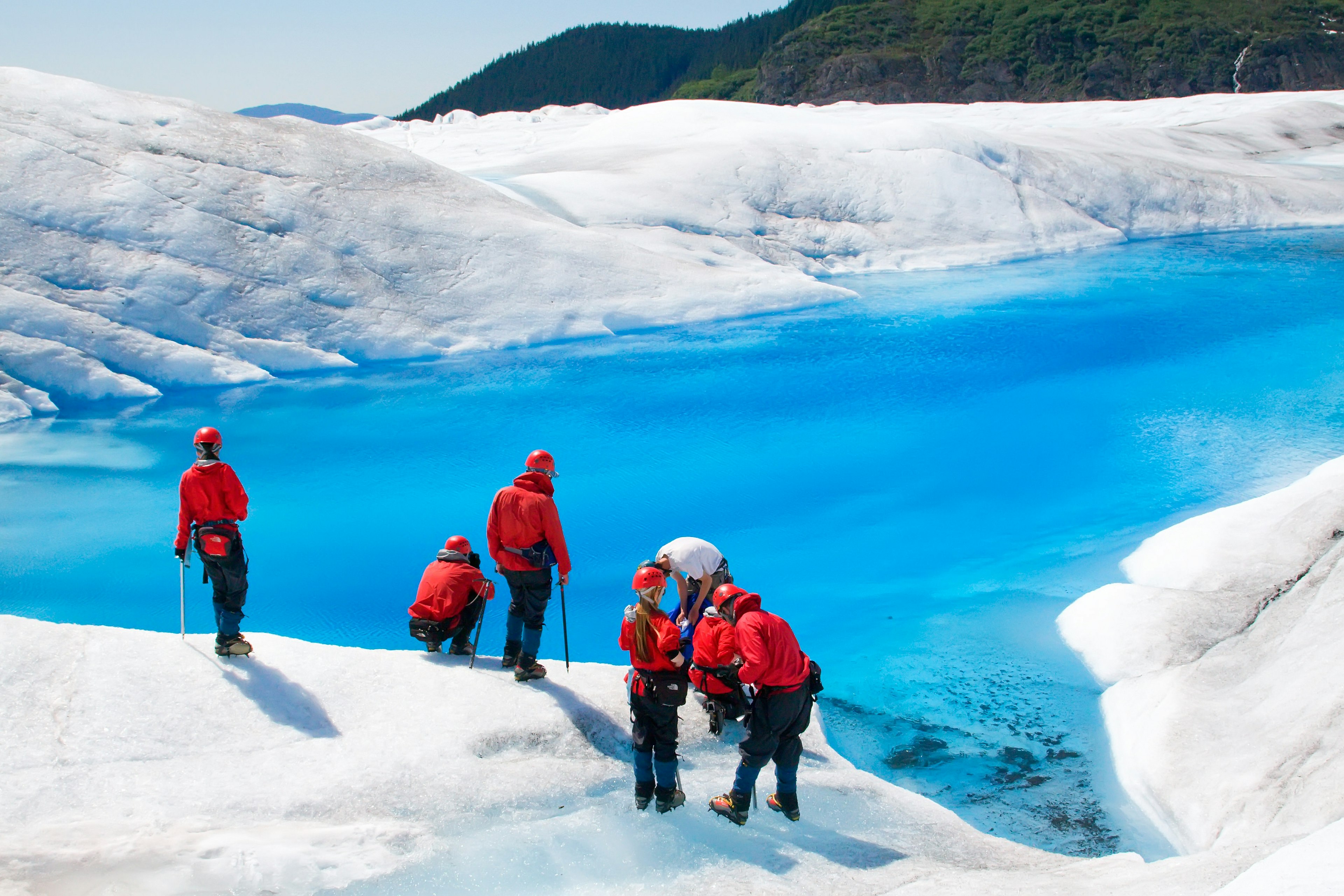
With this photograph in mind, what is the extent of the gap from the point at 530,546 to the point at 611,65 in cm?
11874

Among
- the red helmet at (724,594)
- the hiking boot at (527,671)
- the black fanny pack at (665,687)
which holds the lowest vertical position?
the hiking boot at (527,671)

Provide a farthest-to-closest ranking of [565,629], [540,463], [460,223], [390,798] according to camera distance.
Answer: [460,223] < [540,463] < [565,629] < [390,798]

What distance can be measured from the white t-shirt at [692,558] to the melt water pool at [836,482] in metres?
1.64

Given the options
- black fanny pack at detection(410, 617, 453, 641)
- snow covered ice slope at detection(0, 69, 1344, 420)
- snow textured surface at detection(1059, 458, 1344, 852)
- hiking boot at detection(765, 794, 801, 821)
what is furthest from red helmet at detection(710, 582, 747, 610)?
snow covered ice slope at detection(0, 69, 1344, 420)

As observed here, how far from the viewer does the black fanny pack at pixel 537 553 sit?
580 cm

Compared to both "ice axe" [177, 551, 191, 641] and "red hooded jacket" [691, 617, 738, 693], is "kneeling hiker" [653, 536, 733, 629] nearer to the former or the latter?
"red hooded jacket" [691, 617, 738, 693]

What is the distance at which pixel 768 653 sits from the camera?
4.63 metres

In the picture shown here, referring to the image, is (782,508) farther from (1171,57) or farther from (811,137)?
(1171,57)

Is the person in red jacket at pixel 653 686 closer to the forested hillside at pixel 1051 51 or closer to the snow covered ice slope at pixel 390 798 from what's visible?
the snow covered ice slope at pixel 390 798

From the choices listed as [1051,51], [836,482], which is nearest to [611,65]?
[1051,51]

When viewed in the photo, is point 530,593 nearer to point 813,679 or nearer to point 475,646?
point 475,646

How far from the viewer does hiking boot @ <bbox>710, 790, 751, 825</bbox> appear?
493cm

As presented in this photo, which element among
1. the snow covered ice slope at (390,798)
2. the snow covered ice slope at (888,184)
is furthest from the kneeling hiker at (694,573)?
the snow covered ice slope at (888,184)

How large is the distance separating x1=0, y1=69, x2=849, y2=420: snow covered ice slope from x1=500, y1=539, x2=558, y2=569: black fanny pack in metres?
12.5
